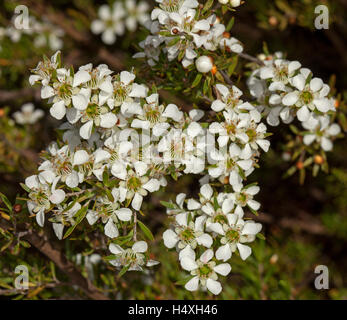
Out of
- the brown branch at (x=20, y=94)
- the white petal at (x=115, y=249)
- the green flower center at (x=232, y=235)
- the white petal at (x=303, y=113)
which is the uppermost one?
the brown branch at (x=20, y=94)

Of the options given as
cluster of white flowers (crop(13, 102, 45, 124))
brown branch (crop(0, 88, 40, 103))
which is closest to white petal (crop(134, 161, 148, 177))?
cluster of white flowers (crop(13, 102, 45, 124))

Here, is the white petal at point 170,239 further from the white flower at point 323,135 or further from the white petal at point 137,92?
the white flower at point 323,135

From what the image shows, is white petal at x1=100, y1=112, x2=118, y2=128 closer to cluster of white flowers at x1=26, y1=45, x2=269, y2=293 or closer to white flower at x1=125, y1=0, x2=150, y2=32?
cluster of white flowers at x1=26, y1=45, x2=269, y2=293

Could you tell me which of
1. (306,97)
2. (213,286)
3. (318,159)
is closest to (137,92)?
(306,97)

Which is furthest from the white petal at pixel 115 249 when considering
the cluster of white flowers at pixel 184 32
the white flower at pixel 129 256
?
the cluster of white flowers at pixel 184 32

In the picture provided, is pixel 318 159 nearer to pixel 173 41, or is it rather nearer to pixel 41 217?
pixel 173 41
